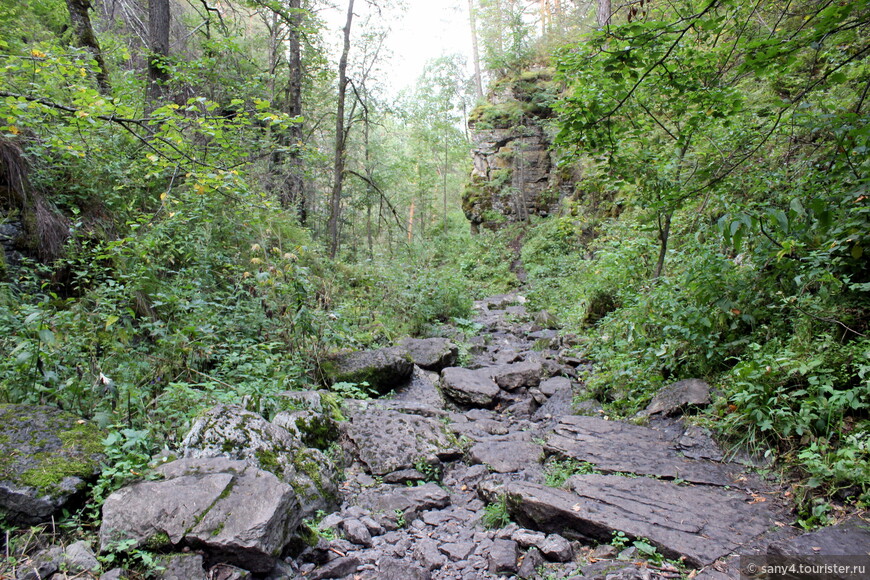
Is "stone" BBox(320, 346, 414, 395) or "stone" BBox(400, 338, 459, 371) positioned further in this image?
"stone" BBox(400, 338, 459, 371)

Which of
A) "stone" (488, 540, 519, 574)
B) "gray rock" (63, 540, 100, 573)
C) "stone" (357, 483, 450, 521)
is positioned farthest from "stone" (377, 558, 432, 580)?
"gray rock" (63, 540, 100, 573)

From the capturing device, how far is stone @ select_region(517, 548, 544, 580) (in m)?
2.88

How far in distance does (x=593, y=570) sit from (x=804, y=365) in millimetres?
2538

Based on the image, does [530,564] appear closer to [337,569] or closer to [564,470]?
[337,569]

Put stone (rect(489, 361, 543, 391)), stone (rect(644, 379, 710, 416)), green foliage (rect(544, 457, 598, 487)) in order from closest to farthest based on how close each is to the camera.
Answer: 1. green foliage (rect(544, 457, 598, 487))
2. stone (rect(644, 379, 710, 416))
3. stone (rect(489, 361, 543, 391))

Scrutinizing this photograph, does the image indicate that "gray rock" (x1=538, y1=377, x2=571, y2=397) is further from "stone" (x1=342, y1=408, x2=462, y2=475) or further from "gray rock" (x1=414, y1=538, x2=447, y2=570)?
"gray rock" (x1=414, y1=538, x2=447, y2=570)

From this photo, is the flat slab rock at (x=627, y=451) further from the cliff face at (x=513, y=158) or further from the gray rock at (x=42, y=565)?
the cliff face at (x=513, y=158)

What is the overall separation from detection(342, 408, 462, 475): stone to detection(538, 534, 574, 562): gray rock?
64.0 inches

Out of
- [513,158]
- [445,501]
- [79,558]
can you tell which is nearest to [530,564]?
[445,501]

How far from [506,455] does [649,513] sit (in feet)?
5.44

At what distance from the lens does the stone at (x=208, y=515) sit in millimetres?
2506

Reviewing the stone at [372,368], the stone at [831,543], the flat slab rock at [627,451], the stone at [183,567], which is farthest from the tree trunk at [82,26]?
the stone at [831,543]

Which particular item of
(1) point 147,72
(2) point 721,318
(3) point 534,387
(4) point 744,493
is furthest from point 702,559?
(1) point 147,72

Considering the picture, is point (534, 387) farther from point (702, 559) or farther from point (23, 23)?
point (23, 23)
